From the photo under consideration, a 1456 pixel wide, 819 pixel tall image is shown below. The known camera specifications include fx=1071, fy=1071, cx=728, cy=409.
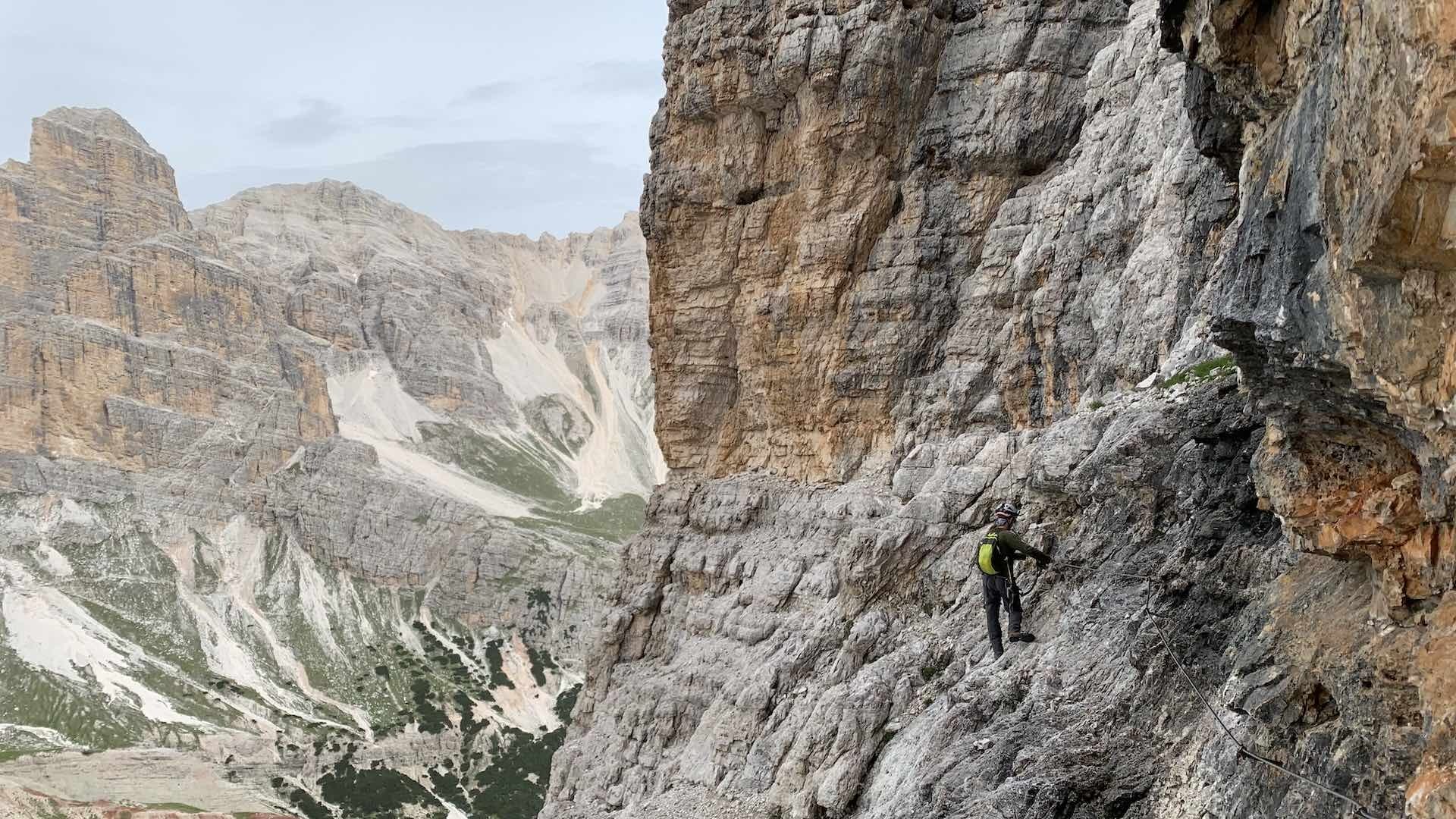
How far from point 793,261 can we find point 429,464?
16397cm

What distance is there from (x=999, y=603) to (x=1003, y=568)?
0.76 metres

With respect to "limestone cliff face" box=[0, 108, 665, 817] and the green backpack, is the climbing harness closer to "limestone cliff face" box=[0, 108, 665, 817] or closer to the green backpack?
the green backpack

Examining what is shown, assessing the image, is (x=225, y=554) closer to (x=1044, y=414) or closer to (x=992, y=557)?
(x=1044, y=414)

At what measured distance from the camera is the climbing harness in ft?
28.4

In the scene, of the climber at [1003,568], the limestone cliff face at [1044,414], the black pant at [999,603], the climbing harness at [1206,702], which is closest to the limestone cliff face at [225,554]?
the limestone cliff face at [1044,414]

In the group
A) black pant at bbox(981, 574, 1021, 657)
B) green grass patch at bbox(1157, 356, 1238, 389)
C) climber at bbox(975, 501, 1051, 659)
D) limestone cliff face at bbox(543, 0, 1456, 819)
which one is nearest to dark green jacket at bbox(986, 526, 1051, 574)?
climber at bbox(975, 501, 1051, 659)

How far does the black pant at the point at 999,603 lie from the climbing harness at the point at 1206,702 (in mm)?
1000

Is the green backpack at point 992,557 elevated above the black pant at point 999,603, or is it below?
above

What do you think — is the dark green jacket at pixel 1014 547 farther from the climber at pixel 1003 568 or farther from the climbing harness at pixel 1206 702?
the climbing harness at pixel 1206 702

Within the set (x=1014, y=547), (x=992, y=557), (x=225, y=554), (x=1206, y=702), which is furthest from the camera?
(x=225, y=554)

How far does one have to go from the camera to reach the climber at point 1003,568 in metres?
15.5

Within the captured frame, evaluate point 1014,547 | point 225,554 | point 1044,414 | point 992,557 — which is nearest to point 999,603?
point 992,557

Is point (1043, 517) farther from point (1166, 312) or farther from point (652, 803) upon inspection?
point (652, 803)

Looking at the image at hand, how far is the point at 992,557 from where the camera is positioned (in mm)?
15508
